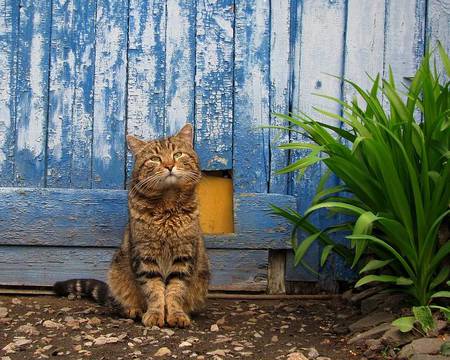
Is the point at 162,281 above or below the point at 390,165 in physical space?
below

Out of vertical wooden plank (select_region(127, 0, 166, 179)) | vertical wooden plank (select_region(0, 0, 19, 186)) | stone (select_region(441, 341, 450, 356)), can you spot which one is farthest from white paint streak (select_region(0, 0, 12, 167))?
stone (select_region(441, 341, 450, 356))

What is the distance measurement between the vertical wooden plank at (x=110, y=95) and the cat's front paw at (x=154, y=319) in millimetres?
979

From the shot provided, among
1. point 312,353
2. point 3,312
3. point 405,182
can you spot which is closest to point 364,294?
point 405,182

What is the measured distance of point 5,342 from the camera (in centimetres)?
337

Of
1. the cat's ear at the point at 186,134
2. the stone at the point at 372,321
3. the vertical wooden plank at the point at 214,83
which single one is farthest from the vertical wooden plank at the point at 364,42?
the stone at the point at 372,321

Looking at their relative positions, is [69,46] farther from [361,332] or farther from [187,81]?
[361,332]

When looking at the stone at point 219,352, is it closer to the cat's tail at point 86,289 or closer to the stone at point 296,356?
the stone at point 296,356

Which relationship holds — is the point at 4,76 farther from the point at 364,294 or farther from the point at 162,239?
the point at 364,294

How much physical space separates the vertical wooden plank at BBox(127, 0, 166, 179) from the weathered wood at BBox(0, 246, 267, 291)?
0.58m

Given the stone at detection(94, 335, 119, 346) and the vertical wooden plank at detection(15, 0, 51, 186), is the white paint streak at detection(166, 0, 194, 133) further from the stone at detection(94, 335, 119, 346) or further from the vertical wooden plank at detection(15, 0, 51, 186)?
the stone at detection(94, 335, 119, 346)

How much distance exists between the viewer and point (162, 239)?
150 inches

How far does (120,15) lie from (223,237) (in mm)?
1410

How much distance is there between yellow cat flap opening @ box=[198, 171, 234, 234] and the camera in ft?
14.6

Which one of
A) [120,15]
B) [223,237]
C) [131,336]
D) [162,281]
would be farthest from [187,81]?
[131,336]
